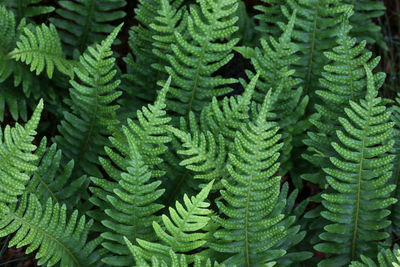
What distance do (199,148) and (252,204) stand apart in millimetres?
380

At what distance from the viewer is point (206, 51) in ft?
9.54

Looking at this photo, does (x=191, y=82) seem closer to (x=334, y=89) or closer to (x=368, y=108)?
(x=334, y=89)

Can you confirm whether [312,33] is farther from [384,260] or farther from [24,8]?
[24,8]

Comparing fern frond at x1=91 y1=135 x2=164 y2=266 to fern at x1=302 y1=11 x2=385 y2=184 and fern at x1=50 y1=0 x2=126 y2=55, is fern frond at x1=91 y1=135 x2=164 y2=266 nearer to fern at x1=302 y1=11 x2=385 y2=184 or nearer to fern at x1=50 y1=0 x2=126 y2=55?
fern at x1=302 y1=11 x2=385 y2=184

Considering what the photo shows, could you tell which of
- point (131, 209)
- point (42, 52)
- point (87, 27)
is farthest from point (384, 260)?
point (87, 27)

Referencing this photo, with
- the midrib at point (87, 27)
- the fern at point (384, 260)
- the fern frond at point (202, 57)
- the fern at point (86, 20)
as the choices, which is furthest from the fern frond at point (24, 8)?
the fern at point (384, 260)

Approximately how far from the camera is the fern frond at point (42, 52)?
2758 millimetres

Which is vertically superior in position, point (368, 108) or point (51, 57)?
point (51, 57)

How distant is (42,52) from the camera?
9.38 feet

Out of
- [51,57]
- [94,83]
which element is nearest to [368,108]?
[94,83]

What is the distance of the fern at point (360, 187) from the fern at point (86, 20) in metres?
1.70

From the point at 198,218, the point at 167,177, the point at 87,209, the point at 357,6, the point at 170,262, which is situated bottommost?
the point at 170,262

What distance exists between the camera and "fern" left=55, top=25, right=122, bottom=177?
9.39ft

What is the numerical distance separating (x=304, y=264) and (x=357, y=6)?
5.98 feet
